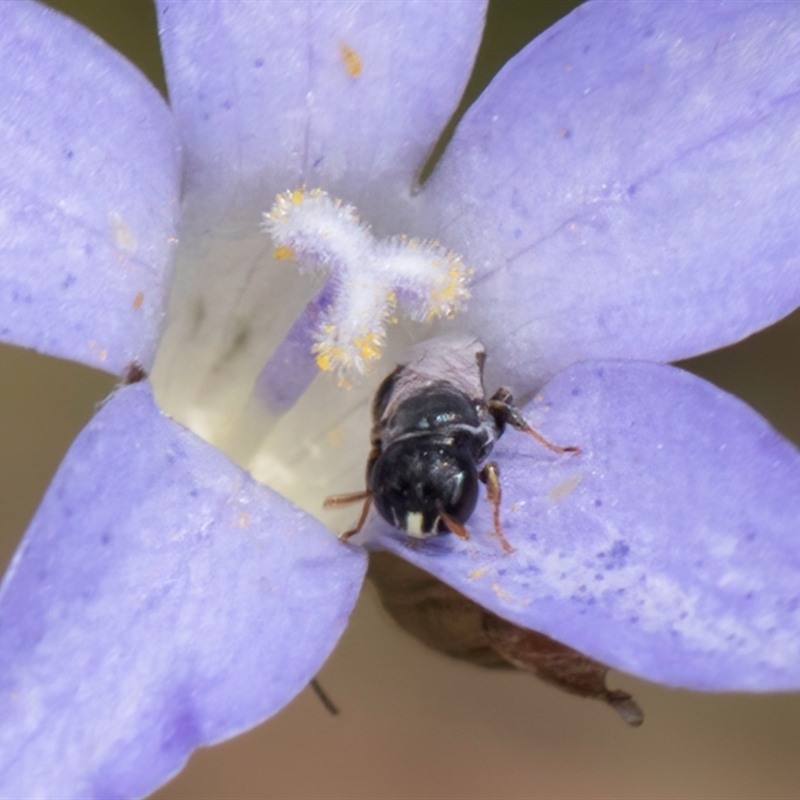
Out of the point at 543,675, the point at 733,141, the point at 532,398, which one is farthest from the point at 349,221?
the point at 543,675

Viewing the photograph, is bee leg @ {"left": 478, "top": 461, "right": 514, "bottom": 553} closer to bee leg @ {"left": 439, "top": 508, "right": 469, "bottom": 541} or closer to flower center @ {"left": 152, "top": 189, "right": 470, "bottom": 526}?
bee leg @ {"left": 439, "top": 508, "right": 469, "bottom": 541}

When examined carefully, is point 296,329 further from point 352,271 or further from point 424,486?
point 424,486

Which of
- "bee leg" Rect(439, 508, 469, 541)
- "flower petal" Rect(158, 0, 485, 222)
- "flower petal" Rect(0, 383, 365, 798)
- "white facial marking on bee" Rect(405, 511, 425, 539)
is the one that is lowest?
"flower petal" Rect(0, 383, 365, 798)

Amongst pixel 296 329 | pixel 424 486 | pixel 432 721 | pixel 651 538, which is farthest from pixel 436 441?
pixel 432 721

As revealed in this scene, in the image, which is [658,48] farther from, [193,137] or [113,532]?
[113,532]

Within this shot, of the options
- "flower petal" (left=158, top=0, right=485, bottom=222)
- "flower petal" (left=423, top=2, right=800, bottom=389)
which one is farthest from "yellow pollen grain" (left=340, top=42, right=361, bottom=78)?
"flower petal" (left=423, top=2, right=800, bottom=389)

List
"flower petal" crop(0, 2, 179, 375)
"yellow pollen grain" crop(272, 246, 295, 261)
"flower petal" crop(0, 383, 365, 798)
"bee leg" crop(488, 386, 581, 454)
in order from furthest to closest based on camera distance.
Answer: "yellow pollen grain" crop(272, 246, 295, 261) < "bee leg" crop(488, 386, 581, 454) < "flower petal" crop(0, 2, 179, 375) < "flower petal" crop(0, 383, 365, 798)
